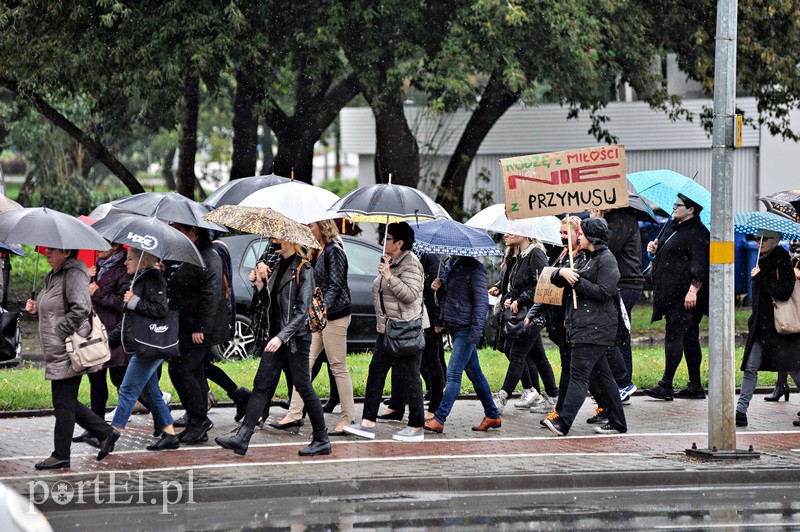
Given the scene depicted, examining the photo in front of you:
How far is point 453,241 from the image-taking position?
941 cm

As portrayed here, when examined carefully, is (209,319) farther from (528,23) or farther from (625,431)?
(528,23)

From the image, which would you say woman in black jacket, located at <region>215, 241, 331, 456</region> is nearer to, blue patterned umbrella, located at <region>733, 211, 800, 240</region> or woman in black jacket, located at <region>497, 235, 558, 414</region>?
woman in black jacket, located at <region>497, 235, 558, 414</region>

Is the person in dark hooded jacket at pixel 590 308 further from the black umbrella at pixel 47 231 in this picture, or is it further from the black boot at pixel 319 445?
the black umbrella at pixel 47 231

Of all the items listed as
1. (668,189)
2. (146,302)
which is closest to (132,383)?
(146,302)

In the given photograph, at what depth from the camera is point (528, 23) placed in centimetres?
1656

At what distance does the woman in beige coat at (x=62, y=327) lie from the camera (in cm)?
790

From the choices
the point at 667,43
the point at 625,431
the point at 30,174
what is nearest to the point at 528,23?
the point at 667,43

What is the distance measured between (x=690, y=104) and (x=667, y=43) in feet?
21.4

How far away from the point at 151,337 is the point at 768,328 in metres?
5.54

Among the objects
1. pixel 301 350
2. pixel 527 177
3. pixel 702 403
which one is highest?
pixel 527 177

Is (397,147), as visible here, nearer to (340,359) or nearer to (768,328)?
(768,328)

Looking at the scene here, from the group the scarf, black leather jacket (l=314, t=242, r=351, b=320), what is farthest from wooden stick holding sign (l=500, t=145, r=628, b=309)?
the scarf

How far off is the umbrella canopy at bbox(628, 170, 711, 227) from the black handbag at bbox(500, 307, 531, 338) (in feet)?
5.99

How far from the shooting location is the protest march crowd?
Answer: 811 cm
